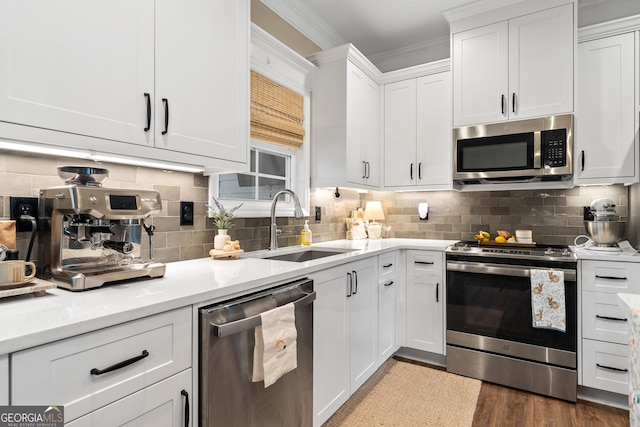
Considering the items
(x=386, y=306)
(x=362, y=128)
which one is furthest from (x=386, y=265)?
(x=362, y=128)

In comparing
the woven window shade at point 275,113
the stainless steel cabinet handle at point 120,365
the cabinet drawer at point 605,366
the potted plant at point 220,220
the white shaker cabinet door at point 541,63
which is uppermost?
the white shaker cabinet door at point 541,63

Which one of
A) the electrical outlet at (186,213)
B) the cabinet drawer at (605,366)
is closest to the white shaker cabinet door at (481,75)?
the cabinet drawer at (605,366)

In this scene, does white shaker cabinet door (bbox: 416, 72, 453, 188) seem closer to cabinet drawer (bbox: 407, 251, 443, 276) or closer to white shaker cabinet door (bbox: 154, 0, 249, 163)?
cabinet drawer (bbox: 407, 251, 443, 276)

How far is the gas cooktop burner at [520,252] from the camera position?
2395 millimetres

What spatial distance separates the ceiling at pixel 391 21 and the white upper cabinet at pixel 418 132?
1.67 ft

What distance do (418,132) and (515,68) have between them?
0.88 metres

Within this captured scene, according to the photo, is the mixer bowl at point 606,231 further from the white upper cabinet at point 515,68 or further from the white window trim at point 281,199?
the white window trim at point 281,199

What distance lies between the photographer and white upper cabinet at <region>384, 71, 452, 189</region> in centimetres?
313

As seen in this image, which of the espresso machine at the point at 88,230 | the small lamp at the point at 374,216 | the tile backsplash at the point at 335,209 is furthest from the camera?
the small lamp at the point at 374,216

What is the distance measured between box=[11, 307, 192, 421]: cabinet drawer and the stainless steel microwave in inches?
99.6

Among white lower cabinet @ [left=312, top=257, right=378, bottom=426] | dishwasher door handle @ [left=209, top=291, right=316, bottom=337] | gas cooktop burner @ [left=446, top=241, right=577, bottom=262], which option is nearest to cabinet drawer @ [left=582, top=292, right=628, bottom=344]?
gas cooktop burner @ [left=446, top=241, right=577, bottom=262]

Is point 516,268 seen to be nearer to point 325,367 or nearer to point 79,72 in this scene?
point 325,367

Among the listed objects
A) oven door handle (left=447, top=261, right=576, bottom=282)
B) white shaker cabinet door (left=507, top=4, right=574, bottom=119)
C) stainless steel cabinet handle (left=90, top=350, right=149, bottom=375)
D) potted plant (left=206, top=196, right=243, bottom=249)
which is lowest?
stainless steel cabinet handle (left=90, top=350, right=149, bottom=375)

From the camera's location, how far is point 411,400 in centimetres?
232
